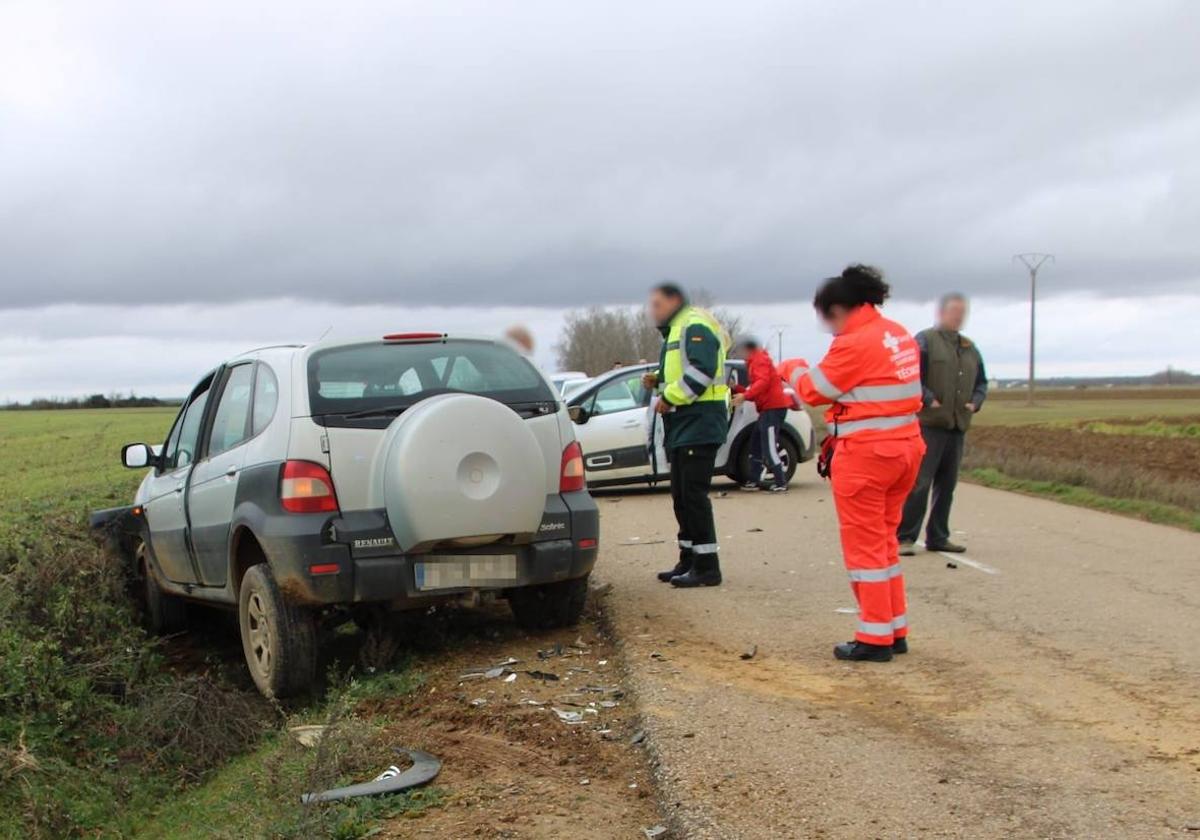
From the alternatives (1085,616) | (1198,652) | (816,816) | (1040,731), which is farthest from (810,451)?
(816,816)

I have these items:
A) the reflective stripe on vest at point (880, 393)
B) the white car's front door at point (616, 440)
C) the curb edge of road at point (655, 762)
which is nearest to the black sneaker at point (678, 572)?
the curb edge of road at point (655, 762)

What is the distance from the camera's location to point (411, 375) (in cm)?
637

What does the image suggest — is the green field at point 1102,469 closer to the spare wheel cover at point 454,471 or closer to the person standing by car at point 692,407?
the person standing by car at point 692,407

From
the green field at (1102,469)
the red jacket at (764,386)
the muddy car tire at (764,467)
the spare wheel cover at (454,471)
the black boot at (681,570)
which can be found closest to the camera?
the spare wheel cover at (454,471)

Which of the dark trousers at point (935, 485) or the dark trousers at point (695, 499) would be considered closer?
the dark trousers at point (695, 499)

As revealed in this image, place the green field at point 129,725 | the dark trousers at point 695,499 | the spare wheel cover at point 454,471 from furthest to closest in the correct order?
the dark trousers at point 695,499
the spare wheel cover at point 454,471
the green field at point 129,725

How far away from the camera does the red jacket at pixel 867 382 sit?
598 cm

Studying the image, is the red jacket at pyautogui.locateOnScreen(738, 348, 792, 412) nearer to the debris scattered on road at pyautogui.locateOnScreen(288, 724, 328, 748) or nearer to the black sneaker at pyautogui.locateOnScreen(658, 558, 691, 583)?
the black sneaker at pyautogui.locateOnScreen(658, 558, 691, 583)

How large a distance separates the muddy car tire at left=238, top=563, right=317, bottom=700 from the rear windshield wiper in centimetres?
92

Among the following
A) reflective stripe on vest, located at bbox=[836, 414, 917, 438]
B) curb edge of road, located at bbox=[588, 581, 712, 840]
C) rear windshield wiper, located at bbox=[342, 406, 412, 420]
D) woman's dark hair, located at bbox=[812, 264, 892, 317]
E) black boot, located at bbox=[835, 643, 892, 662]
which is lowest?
curb edge of road, located at bbox=[588, 581, 712, 840]

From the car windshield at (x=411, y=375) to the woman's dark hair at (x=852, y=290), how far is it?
1.64 metres

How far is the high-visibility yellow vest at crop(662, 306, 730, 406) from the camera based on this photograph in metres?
7.82

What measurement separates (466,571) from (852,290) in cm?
247

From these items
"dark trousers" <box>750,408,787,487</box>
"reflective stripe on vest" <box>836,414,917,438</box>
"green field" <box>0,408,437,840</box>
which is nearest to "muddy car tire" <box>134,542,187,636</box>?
"green field" <box>0,408,437,840</box>
